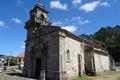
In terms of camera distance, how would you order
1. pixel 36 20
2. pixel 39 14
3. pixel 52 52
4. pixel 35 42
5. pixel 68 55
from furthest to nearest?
1. pixel 39 14
2. pixel 36 20
3. pixel 35 42
4. pixel 68 55
5. pixel 52 52

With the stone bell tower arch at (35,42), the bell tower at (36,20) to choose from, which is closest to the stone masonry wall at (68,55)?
the stone bell tower arch at (35,42)

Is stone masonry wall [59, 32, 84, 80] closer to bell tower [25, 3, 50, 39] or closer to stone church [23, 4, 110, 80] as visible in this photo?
stone church [23, 4, 110, 80]

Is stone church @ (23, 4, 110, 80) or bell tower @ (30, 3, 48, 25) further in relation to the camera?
bell tower @ (30, 3, 48, 25)

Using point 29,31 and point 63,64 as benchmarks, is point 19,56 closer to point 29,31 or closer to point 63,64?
point 29,31

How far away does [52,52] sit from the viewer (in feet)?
63.3

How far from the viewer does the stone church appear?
1855cm

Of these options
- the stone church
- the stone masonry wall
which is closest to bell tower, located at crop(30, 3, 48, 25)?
the stone church

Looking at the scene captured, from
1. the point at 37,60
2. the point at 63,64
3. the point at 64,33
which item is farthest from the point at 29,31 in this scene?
the point at 63,64

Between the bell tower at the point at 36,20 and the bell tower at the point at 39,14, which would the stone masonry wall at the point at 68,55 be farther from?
the bell tower at the point at 39,14

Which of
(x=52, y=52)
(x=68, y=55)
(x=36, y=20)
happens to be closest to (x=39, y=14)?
(x=36, y=20)

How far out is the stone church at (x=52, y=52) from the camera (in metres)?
18.5

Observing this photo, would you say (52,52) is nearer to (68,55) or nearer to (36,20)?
(68,55)

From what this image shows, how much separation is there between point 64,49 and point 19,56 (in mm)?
39152

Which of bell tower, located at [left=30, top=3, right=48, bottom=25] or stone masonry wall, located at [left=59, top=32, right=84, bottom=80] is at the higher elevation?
bell tower, located at [left=30, top=3, right=48, bottom=25]
